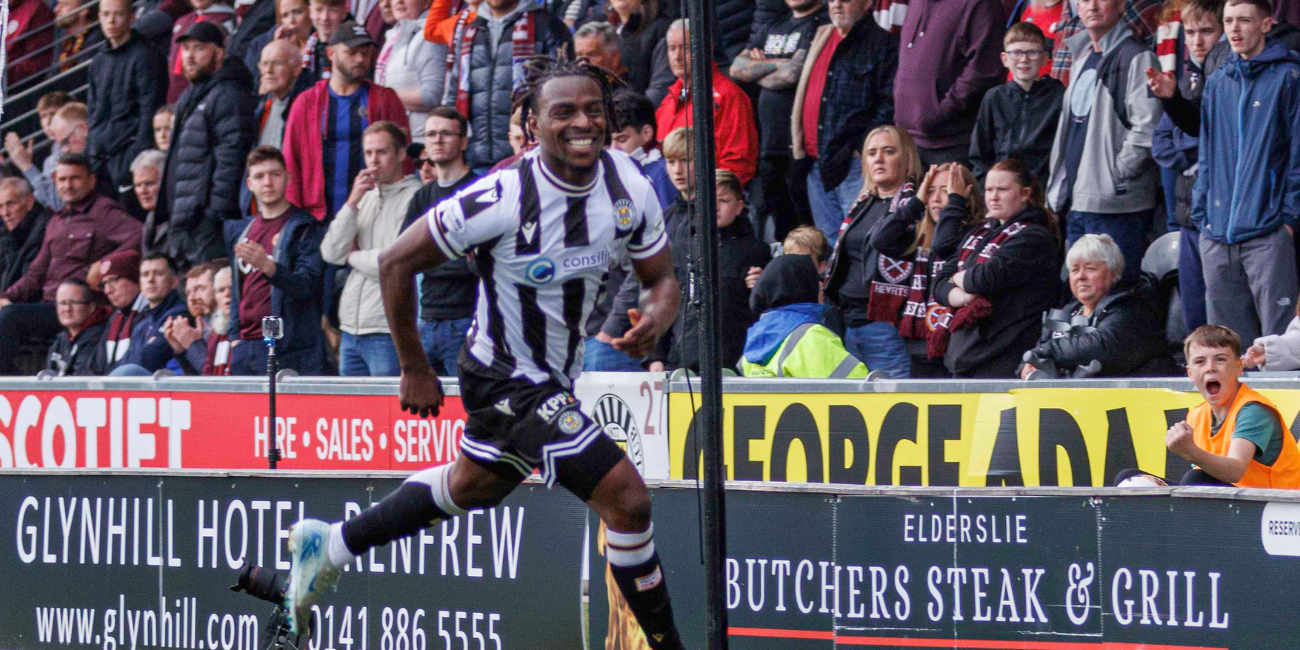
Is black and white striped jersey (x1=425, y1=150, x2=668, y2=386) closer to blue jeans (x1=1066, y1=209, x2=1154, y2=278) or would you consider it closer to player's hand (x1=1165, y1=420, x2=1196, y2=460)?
player's hand (x1=1165, y1=420, x2=1196, y2=460)

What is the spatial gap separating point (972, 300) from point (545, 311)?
3.91 m

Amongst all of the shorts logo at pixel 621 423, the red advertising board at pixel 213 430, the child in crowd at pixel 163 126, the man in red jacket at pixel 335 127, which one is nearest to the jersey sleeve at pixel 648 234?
the shorts logo at pixel 621 423

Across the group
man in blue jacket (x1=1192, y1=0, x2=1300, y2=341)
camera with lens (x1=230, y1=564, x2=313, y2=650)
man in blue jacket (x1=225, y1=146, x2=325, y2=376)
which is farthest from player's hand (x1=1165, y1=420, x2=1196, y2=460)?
man in blue jacket (x1=225, y1=146, x2=325, y2=376)

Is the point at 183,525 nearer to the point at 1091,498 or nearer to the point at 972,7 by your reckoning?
the point at 1091,498

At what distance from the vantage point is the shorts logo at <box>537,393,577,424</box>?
612 centimetres

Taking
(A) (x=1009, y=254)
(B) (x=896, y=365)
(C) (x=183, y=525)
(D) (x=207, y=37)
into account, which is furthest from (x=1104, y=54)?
(D) (x=207, y=37)

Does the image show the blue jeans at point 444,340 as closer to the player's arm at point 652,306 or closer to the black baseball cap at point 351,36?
the black baseball cap at point 351,36

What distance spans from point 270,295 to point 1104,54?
6.11 metres

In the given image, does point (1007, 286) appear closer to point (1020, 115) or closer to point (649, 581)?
point (1020, 115)

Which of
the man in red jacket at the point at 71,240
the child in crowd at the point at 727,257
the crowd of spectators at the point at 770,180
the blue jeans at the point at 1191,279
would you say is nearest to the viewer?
the crowd of spectators at the point at 770,180

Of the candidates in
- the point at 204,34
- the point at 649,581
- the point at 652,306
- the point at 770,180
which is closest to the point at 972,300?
the point at 770,180

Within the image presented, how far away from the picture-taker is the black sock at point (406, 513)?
20.8ft

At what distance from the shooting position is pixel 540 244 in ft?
19.9

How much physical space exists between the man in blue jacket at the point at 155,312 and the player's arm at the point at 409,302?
25.2 ft
